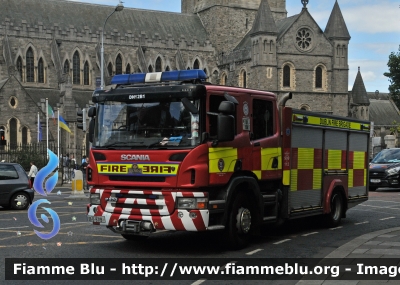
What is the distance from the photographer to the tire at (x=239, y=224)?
36.8 feet

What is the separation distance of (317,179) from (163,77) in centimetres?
441

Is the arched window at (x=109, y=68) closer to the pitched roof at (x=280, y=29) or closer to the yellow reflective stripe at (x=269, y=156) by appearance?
the pitched roof at (x=280, y=29)

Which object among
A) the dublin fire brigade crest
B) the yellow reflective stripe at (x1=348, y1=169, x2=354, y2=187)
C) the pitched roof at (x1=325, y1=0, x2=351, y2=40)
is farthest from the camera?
the pitched roof at (x1=325, y1=0, x2=351, y2=40)

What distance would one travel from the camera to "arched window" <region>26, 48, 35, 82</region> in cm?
5725

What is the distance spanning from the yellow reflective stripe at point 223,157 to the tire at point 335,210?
418cm

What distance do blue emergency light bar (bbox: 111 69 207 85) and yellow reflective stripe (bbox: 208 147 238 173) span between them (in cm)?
123

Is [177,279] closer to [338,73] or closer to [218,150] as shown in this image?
[218,150]

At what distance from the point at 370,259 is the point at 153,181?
354 centimetres

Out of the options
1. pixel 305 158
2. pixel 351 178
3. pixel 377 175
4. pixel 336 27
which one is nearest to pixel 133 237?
pixel 305 158

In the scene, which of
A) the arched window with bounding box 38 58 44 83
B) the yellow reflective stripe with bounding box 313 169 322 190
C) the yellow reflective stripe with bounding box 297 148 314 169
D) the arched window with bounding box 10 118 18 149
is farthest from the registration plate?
the arched window with bounding box 38 58 44 83

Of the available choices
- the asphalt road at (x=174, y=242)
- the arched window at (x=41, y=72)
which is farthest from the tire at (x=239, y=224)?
the arched window at (x=41, y=72)

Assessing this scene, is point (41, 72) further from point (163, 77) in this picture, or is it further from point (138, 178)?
point (138, 178)

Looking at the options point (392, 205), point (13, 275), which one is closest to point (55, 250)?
point (13, 275)

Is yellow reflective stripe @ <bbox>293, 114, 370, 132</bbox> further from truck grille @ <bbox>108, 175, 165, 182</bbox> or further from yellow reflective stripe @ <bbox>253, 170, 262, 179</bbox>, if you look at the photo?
truck grille @ <bbox>108, 175, 165, 182</bbox>
